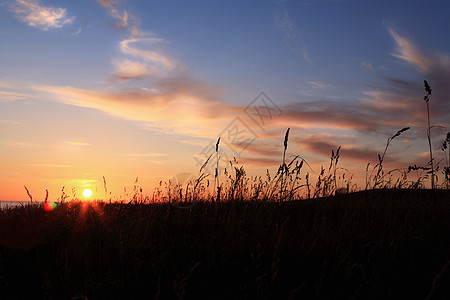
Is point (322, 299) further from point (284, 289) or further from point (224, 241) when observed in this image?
point (224, 241)

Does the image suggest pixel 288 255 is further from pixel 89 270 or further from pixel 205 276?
pixel 89 270

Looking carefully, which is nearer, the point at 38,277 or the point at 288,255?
the point at 38,277

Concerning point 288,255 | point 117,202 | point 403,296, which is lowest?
point 403,296

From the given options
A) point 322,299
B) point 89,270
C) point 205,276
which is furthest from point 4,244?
point 322,299

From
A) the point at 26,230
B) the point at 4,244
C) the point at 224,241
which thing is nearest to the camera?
the point at 224,241

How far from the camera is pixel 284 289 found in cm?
297

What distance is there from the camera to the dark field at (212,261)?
113 inches

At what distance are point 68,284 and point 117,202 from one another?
4406 millimetres

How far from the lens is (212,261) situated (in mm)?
3279

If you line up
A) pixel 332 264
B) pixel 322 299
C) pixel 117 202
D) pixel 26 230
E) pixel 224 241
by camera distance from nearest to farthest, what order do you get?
pixel 322 299 < pixel 332 264 < pixel 224 241 < pixel 26 230 < pixel 117 202

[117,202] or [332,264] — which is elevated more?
[117,202]

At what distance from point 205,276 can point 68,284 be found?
1.15m

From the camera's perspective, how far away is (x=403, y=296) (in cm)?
297

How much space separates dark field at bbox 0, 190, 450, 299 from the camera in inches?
113
